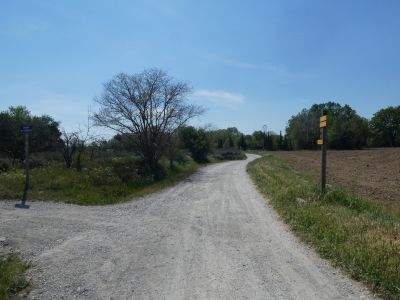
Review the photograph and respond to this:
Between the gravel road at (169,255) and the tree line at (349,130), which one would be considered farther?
the tree line at (349,130)

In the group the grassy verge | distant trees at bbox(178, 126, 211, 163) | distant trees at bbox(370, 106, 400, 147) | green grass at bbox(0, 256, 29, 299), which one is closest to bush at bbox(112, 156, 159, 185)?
the grassy verge

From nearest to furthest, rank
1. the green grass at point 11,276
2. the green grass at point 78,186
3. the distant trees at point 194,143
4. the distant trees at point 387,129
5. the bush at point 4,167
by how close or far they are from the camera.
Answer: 1. the green grass at point 11,276
2. the green grass at point 78,186
3. the bush at point 4,167
4. the distant trees at point 194,143
5. the distant trees at point 387,129

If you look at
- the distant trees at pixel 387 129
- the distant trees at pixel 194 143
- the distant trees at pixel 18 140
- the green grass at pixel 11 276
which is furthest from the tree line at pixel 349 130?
the green grass at pixel 11 276

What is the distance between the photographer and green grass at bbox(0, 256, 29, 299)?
6.05m

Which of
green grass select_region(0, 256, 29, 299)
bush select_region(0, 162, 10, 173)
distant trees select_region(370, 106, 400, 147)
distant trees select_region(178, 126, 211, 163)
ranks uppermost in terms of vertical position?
distant trees select_region(370, 106, 400, 147)

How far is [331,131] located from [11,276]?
100m

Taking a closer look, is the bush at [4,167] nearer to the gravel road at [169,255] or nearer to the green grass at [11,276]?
the gravel road at [169,255]

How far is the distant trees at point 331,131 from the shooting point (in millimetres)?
100000

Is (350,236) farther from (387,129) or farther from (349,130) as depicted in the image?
(387,129)

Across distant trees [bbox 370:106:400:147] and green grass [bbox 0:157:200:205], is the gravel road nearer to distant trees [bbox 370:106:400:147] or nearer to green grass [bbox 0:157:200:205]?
green grass [bbox 0:157:200:205]

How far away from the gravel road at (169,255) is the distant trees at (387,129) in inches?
4380

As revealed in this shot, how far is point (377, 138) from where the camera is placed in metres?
112

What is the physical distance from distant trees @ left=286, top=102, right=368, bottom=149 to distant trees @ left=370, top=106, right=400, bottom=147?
5.28 metres

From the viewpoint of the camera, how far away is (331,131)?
328ft
